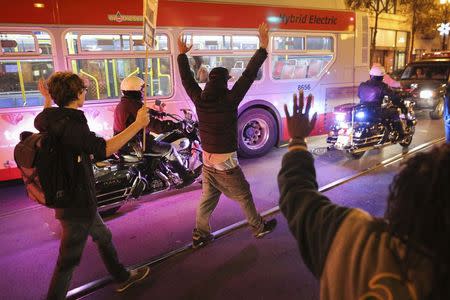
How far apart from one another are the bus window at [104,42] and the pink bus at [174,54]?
15 millimetres

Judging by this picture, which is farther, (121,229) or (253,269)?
(121,229)

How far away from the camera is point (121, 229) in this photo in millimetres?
4836

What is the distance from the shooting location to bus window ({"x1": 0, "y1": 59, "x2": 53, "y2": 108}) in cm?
591

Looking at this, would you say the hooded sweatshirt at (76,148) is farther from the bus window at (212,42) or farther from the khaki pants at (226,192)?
the bus window at (212,42)

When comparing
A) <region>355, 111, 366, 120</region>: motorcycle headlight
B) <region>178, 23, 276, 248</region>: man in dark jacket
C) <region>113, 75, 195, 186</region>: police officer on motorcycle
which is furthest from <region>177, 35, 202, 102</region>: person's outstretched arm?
<region>355, 111, 366, 120</region>: motorcycle headlight

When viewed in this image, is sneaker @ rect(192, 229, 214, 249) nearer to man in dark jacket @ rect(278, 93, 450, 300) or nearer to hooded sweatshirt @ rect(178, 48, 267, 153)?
hooded sweatshirt @ rect(178, 48, 267, 153)

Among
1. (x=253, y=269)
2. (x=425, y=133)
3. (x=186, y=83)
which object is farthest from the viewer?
(x=425, y=133)


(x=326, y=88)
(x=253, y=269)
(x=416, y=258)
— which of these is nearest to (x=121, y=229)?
(x=253, y=269)

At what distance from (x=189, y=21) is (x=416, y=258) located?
663 centimetres

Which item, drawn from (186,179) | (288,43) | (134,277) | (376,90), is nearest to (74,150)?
(134,277)

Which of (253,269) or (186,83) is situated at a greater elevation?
(186,83)

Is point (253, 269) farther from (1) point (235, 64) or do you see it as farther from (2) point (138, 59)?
(1) point (235, 64)

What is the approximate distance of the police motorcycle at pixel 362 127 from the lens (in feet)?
24.5

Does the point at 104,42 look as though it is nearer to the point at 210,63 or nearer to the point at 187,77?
the point at 210,63
